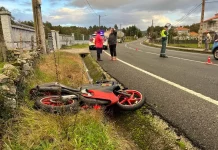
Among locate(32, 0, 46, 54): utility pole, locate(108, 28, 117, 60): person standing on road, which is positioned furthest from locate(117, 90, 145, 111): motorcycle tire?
locate(32, 0, 46, 54): utility pole

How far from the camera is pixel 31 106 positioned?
12.6ft

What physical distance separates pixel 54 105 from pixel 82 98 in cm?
50

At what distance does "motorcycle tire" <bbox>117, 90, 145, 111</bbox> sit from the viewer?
452cm

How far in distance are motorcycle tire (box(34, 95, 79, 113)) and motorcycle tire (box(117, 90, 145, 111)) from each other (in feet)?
3.25

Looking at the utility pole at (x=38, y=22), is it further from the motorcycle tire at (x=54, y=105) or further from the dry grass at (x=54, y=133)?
the dry grass at (x=54, y=133)

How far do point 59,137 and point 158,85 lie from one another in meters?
3.83

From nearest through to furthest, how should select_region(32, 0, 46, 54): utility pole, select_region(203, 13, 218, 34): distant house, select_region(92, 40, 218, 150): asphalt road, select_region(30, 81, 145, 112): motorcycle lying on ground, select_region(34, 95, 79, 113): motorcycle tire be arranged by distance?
select_region(92, 40, 218, 150): asphalt road < select_region(34, 95, 79, 113): motorcycle tire < select_region(30, 81, 145, 112): motorcycle lying on ground < select_region(32, 0, 46, 54): utility pole < select_region(203, 13, 218, 34): distant house

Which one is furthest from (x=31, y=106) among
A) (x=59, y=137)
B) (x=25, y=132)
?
(x=59, y=137)

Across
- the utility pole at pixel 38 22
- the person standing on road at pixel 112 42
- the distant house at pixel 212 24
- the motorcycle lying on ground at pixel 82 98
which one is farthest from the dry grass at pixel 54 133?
the distant house at pixel 212 24

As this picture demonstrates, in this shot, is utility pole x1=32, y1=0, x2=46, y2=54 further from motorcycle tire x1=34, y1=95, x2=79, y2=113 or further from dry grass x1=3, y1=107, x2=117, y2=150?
dry grass x1=3, y1=107, x2=117, y2=150

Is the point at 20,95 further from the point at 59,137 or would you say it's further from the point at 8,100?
the point at 59,137

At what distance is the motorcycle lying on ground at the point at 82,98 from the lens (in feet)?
12.4

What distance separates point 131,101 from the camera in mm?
4852

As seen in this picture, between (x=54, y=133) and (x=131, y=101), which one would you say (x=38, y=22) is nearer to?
(x=131, y=101)
